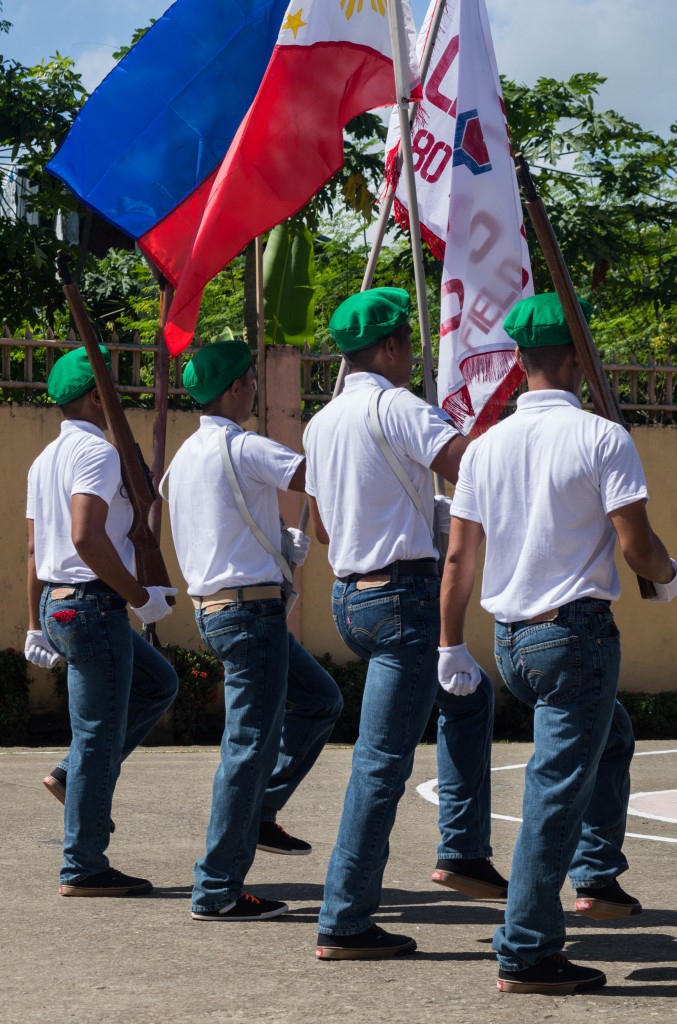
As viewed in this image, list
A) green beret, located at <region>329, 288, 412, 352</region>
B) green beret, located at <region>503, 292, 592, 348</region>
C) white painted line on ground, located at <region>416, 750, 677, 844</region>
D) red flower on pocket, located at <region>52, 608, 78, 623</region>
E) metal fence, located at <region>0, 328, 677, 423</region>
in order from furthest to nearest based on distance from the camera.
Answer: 1. metal fence, located at <region>0, 328, 677, 423</region>
2. white painted line on ground, located at <region>416, 750, 677, 844</region>
3. red flower on pocket, located at <region>52, 608, 78, 623</region>
4. green beret, located at <region>329, 288, 412, 352</region>
5. green beret, located at <region>503, 292, 592, 348</region>

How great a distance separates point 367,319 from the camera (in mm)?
4672

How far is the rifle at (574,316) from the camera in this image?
4.25 metres

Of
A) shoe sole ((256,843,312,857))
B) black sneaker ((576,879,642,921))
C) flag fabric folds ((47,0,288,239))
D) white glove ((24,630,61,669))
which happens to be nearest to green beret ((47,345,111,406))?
white glove ((24,630,61,669))

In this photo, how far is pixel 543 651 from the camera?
396 centimetres

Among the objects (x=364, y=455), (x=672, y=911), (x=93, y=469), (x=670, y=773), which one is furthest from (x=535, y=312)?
(x=670, y=773)

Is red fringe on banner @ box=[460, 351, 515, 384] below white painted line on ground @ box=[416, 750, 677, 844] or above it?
above

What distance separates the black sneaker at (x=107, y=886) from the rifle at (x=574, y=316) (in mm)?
2181

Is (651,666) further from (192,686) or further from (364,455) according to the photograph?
(364,455)

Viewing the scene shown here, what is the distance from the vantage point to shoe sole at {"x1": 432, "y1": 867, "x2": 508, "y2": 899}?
5043 millimetres

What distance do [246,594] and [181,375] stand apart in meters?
6.88

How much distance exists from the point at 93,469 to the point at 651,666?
8.30 metres

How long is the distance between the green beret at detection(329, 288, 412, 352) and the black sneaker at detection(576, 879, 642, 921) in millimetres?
1995

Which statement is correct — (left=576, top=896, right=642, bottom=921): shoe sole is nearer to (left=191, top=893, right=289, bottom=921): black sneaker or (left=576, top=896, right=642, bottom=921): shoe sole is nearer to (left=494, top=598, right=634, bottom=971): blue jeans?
(left=494, top=598, right=634, bottom=971): blue jeans

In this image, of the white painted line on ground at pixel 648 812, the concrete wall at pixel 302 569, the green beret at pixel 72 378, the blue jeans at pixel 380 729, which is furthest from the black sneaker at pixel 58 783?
the concrete wall at pixel 302 569
